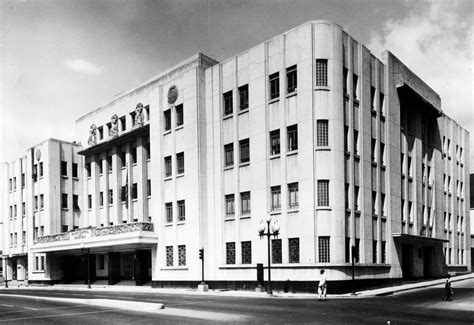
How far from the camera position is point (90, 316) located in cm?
1848

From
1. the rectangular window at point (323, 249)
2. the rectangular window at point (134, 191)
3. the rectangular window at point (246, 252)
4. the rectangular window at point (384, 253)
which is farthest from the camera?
the rectangular window at point (134, 191)

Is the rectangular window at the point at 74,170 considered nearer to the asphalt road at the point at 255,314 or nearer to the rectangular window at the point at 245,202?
the rectangular window at the point at 245,202

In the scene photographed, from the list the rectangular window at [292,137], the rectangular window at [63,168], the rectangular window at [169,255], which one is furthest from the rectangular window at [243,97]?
the rectangular window at [63,168]

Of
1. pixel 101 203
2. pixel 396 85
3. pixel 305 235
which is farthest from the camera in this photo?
pixel 101 203

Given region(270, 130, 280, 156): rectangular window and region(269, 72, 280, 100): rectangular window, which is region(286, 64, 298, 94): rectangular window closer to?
region(269, 72, 280, 100): rectangular window

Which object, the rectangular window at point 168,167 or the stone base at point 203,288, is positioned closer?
the stone base at point 203,288

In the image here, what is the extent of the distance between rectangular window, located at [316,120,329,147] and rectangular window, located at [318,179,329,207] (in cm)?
249

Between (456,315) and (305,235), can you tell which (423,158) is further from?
(456,315)

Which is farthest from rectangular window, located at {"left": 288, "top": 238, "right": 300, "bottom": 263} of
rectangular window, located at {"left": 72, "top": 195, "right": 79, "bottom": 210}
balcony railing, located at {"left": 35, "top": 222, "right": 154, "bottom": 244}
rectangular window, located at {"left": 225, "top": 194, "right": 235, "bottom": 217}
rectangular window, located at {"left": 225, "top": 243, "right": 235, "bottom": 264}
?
rectangular window, located at {"left": 72, "top": 195, "right": 79, "bottom": 210}

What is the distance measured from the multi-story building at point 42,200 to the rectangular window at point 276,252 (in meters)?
30.3

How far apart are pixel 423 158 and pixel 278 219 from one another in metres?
20.1

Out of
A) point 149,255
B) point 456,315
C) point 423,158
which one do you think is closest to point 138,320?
point 456,315

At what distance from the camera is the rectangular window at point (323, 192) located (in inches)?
1264

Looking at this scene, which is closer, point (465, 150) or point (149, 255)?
point (149, 255)
